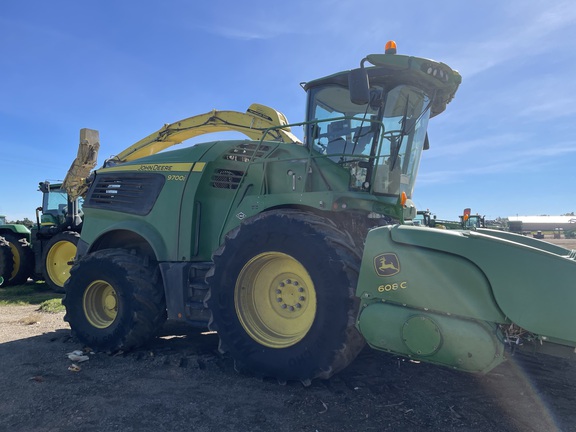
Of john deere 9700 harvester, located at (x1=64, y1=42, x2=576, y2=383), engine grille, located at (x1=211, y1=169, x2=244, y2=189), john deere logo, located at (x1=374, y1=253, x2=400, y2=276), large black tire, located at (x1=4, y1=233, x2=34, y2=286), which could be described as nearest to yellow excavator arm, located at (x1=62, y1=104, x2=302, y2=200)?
john deere 9700 harvester, located at (x1=64, y1=42, x2=576, y2=383)

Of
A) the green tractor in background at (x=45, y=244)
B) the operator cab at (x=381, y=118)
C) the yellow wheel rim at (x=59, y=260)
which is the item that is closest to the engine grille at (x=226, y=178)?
the operator cab at (x=381, y=118)

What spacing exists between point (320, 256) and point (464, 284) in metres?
1.00

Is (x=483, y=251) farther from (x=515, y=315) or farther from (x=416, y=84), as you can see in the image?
(x=416, y=84)

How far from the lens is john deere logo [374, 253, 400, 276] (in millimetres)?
2881

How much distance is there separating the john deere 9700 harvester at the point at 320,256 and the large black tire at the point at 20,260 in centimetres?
651

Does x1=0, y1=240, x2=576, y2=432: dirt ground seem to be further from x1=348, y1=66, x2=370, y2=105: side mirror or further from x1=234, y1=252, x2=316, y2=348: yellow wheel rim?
x1=348, y1=66, x2=370, y2=105: side mirror

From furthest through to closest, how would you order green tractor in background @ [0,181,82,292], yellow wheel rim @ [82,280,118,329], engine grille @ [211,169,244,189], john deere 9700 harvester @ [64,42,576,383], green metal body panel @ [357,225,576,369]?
green tractor in background @ [0,181,82,292] → yellow wheel rim @ [82,280,118,329] → engine grille @ [211,169,244,189] → john deere 9700 harvester @ [64,42,576,383] → green metal body panel @ [357,225,576,369]

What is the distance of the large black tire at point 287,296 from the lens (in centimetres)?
303

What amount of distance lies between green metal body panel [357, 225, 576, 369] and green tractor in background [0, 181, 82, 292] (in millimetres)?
8330

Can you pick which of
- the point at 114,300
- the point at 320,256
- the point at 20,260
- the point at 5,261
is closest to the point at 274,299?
the point at 320,256

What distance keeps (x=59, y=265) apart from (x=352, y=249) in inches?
350

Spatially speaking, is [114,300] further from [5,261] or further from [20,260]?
[20,260]

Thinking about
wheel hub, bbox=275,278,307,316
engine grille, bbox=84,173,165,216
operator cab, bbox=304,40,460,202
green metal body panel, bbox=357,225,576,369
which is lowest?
wheel hub, bbox=275,278,307,316

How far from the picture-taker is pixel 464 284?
2.67 meters
